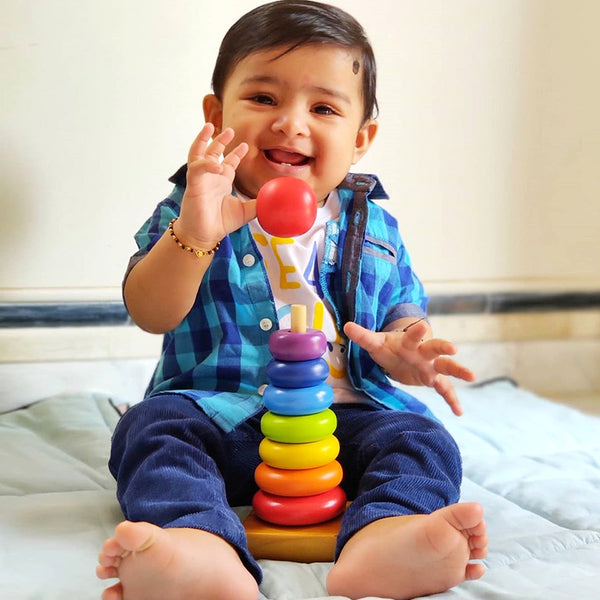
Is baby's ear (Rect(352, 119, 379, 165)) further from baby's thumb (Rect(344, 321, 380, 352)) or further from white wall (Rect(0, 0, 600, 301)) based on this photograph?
white wall (Rect(0, 0, 600, 301))

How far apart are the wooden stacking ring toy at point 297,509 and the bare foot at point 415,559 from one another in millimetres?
119

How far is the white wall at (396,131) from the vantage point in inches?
55.9

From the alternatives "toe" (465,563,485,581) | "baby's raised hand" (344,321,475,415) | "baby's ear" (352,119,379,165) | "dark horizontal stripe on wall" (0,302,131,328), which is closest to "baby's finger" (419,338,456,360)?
"baby's raised hand" (344,321,475,415)

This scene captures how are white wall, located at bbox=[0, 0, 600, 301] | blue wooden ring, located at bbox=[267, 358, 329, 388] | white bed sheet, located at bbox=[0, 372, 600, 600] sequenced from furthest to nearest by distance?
1. white wall, located at bbox=[0, 0, 600, 301]
2. blue wooden ring, located at bbox=[267, 358, 329, 388]
3. white bed sheet, located at bbox=[0, 372, 600, 600]

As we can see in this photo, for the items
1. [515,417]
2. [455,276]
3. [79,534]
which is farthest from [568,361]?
[79,534]

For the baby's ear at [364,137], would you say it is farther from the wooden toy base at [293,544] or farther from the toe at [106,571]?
the toe at [106,571]

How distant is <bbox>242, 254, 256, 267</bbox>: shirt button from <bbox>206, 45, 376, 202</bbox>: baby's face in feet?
0.25

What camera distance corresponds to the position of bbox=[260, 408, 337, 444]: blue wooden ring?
0.87 m

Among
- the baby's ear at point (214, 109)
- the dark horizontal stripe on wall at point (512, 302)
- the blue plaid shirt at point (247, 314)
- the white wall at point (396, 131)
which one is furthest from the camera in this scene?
the dark horizontal stripe on wall at point (512, 302)

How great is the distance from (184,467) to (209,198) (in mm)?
270

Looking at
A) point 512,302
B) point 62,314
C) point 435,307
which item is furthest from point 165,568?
point 512,302

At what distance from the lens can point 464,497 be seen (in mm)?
1035

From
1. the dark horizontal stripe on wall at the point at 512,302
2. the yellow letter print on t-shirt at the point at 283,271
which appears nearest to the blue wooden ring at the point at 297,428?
the yellow letter print on t-shirt at the point at 283,271

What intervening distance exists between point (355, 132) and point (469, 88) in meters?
0.69
